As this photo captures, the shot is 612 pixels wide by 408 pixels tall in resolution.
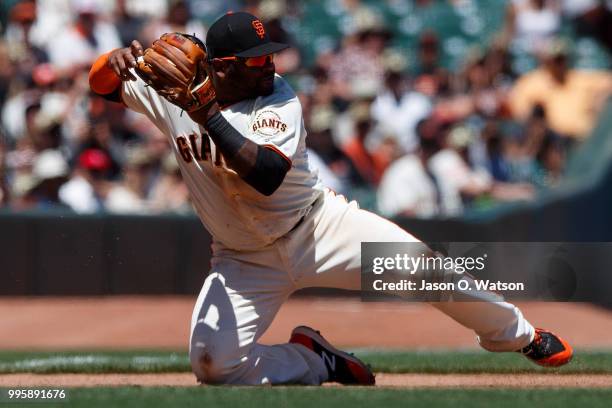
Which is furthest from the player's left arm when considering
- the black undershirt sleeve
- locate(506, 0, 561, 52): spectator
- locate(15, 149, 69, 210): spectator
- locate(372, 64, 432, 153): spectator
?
locate(506, 0, 561, 52): spectator

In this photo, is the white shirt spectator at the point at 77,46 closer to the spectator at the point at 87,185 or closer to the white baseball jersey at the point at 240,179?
the spectator at the point at 87,185

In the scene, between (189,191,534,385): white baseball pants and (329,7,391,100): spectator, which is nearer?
(189,191,534,385): white baseball pants

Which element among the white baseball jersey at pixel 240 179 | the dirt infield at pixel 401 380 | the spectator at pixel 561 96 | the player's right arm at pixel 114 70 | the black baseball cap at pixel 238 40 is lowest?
the dirt infield at pixel 401 380

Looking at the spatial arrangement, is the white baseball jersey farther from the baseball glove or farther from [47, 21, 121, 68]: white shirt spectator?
[47, 21, 121, 68]: white shirt spectator

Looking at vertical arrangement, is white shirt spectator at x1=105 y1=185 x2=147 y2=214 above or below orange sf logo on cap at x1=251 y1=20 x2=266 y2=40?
below

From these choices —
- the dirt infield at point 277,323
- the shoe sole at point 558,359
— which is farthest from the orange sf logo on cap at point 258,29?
the dirt infield at point 277,323

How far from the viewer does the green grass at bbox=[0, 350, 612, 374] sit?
6480 mm

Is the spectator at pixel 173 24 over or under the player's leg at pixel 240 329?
over

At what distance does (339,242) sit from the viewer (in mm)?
5715

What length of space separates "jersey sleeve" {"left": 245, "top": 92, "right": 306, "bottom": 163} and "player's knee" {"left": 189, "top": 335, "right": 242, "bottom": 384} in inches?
37.8

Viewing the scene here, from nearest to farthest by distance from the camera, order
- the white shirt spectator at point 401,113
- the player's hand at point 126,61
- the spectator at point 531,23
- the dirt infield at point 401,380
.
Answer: the player's hand at point 126,61, the dirt infield at point 401,380, the white shirt spectator at point 401,113, the spectator at point 531,23

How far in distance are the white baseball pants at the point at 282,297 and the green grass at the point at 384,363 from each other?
734 mm

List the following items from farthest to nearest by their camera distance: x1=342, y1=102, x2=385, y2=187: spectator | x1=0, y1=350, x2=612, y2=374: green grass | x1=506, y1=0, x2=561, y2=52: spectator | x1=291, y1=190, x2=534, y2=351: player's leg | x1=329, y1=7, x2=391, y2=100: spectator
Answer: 1. x1=506, y1=0, x2=561, y2=52: spectator
2. x1=329, y1=7, x2=391, y2=100: spectator
3. x1=342, y1=102, x2=385, y2=187: spectator
4. x1=0, y1=350, x2=612, y2=374: green grass
5. x1=291, y1=190, x2=534, y2=351: player's leg

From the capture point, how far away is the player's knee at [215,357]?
18.1 feet
